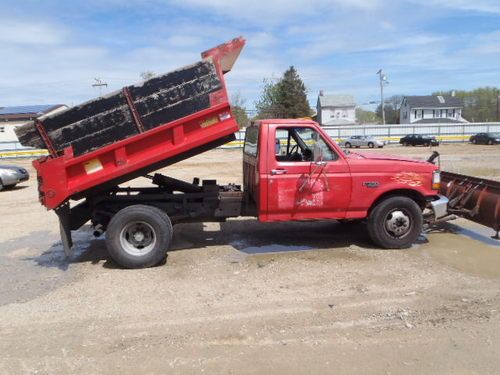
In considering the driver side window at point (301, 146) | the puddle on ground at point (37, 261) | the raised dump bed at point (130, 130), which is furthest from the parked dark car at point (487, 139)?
the raised dump bed at point (130, 130)

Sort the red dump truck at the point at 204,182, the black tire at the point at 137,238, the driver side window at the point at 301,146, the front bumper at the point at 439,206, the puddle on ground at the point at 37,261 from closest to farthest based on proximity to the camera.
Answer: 1. the puddle on ground at the point at 37,261
2. the red dump truck at the point at 204,182
3. the black tire at the point at 137,238
4. the driver side window at the point at 301,146
5. the front bumper at the point at 439,206

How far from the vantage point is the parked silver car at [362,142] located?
1786 inches

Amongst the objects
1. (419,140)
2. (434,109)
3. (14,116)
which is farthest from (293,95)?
(14,116)

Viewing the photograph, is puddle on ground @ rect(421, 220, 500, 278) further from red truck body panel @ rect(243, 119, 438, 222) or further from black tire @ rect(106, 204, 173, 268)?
black tire @ rect(106, 204, 173, 268)

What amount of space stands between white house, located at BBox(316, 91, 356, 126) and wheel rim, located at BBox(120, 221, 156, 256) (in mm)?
93900

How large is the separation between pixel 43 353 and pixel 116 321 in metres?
0.81

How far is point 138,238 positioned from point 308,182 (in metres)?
2.65

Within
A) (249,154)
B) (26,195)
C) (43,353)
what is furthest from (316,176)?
(26,195)

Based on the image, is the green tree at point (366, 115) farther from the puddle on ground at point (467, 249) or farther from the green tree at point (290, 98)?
the puddle on ground at point (467, 249)

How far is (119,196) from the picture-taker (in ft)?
22.7

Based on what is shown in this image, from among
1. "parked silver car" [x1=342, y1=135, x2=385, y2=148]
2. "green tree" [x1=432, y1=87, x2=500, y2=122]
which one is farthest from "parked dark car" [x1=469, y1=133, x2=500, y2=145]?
"green tree" [x1=432, y1=87, x2=500, y2=122]

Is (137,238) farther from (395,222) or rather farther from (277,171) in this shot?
(395,222)

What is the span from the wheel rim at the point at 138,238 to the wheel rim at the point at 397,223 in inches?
140

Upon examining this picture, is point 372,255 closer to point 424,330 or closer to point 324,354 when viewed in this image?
point 424,330
